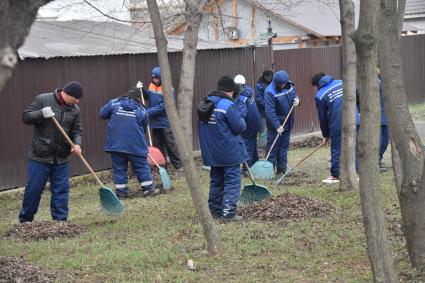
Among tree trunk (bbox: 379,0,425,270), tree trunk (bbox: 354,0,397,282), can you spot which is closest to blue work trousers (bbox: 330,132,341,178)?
tree trunk (bbox: 379,0,425,270)

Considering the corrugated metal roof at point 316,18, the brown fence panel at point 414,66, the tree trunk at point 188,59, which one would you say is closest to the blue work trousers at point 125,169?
the tree trunk at point 188,59

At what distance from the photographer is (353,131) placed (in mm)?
9742

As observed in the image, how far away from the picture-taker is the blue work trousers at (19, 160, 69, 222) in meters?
8.52

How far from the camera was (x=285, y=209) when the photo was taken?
8617 millimetres

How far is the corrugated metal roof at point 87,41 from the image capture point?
12.9 metres

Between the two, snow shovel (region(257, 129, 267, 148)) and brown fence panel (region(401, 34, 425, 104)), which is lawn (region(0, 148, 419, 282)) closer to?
snow shovel (region(257, 129, 267, 148))

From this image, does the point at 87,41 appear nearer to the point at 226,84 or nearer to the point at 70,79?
the point at 70,79

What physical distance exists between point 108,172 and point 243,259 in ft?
24.3

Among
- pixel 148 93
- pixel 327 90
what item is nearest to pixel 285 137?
pixel 327 90

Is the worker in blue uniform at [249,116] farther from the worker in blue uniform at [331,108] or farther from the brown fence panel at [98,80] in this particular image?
the brown fence panel at [98,80]

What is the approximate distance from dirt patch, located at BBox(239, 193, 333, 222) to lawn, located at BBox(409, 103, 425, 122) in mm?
12814

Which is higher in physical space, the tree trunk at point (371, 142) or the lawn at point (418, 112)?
the tree trunk at point (371, 142)

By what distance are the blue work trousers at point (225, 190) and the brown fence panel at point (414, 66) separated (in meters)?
16.7

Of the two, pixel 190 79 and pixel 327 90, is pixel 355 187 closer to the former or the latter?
pixel 327 90
